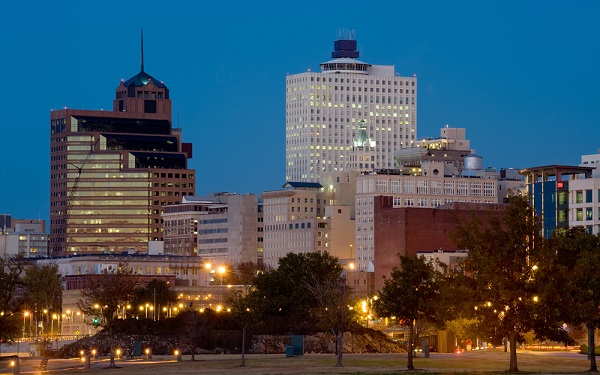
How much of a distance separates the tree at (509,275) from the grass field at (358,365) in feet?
11.3

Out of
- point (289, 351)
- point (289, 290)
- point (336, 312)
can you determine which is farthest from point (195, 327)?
point (289, 290)

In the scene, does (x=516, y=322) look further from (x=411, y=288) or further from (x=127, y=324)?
(x=127, y=324)

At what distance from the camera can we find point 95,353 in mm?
154500

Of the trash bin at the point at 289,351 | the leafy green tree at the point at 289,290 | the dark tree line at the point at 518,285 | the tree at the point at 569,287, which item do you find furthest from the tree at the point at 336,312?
the tree at the point at 569,287

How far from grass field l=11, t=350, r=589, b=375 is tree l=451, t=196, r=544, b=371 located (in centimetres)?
346

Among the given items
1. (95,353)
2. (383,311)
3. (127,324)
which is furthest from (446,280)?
(127,324)

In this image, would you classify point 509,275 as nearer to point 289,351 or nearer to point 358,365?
point 358,365

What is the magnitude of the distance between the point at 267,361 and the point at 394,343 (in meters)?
46.5

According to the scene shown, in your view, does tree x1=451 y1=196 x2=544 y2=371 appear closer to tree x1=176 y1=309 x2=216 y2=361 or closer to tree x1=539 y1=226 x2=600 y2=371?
tree x1=539 y1=226 x2=600 y2=371

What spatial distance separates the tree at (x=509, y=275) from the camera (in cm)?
10850

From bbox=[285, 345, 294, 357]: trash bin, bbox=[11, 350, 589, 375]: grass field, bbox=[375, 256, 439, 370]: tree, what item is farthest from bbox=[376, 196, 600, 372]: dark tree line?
bbox=[285, 345, 294, 357]: trash bin

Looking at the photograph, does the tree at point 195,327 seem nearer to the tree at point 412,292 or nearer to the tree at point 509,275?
the tree at point 412,292

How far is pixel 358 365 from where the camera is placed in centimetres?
12362

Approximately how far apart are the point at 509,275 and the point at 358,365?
19380mm
